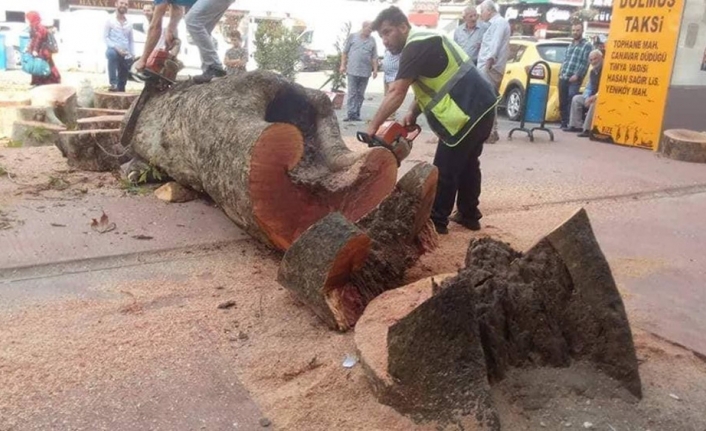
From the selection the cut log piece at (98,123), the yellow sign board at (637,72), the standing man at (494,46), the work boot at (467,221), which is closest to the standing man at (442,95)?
the work boot at (467,221)

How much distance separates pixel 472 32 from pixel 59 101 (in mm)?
5731

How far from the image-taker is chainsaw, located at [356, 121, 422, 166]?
12.8 ft

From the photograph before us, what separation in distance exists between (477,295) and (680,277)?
82.0 inches

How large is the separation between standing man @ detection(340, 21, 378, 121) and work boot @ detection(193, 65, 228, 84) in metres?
5.84

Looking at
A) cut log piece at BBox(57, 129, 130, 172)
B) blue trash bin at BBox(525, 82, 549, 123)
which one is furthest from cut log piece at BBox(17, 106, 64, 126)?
blue trash bin at BBox(525, 82, 549, 123)

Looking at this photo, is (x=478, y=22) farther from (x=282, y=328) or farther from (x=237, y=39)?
(x=282, y=328)

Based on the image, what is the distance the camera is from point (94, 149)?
6152mm

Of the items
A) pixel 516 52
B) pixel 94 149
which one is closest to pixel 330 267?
pixel 94 149

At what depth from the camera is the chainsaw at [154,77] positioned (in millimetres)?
5273

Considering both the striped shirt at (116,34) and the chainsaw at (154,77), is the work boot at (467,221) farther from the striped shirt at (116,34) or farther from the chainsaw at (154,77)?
the striped shirt at (116,34)

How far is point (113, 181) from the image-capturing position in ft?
19.4

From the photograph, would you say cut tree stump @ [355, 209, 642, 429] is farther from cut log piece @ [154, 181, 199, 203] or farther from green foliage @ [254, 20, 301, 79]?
green foliage @ [254, 20, 301, 79]

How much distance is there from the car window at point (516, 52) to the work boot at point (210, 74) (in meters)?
8.89

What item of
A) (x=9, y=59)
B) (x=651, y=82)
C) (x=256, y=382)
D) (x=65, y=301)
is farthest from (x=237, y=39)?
(x=9, y=59)
